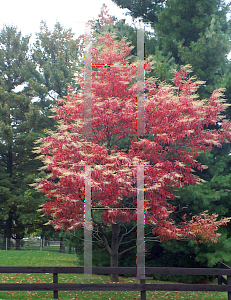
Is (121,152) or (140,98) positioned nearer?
(121,152)

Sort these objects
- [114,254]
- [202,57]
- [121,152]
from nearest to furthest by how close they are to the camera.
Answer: [121,152] → [114,254] → [202,57]

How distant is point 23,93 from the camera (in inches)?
900

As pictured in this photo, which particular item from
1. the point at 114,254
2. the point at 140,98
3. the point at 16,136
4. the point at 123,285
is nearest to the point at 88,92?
the point at 140,98

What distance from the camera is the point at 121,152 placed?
929 centimetres

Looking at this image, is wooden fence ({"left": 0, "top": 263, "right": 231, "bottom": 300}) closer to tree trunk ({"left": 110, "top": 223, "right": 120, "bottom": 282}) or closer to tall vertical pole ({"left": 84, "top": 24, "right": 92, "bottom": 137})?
tree trunk ({"left": 110, "top": 223, "right": 120, "bottom": 282})

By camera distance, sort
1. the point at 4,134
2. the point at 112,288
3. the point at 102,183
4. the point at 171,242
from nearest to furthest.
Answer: the point at 112,288 < the point at 102,183 < the point at 171,242 < the point at 4,134

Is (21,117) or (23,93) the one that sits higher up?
(23,93)

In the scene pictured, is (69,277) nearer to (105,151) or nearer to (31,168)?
(105,151)

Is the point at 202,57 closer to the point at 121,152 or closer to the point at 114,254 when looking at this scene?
the point at 121,152

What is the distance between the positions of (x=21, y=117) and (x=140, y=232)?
15474mm

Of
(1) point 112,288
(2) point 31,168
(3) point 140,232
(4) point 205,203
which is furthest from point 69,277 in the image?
(2) point 31,168

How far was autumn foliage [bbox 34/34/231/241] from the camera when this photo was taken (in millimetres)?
8688

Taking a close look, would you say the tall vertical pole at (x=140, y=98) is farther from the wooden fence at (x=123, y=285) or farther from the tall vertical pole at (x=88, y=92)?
the wooden fence at (x=123, y=285)

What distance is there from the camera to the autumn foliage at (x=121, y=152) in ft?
28.5
